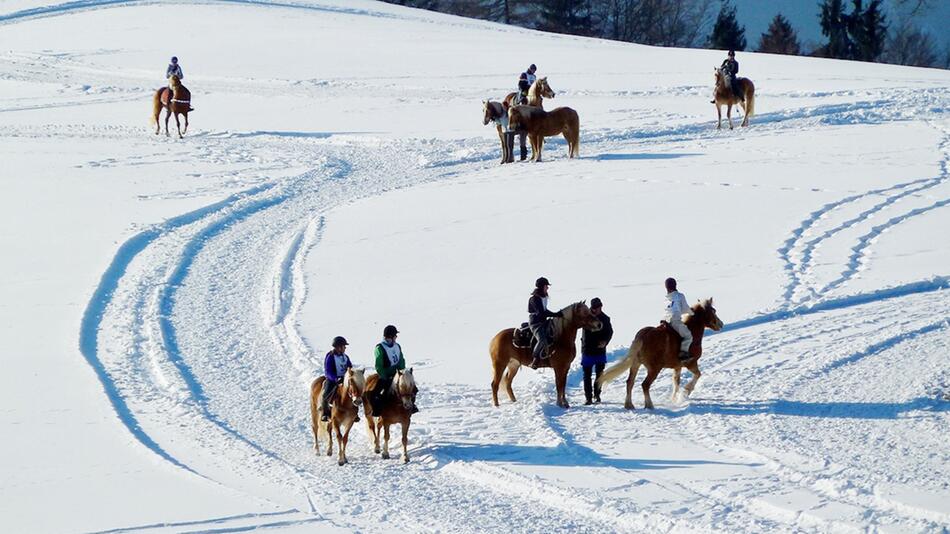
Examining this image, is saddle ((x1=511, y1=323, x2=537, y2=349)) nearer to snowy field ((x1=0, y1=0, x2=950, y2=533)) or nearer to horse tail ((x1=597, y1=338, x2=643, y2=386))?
snowy field ((x1=0, y1=0, x2=950, y2=533))

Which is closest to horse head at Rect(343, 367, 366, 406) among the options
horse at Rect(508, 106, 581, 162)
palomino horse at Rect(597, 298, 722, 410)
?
palomino horse at Rect(597, 298, 722, 410)

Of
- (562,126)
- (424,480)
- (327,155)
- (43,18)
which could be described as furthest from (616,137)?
(43,18)

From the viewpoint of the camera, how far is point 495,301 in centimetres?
1966

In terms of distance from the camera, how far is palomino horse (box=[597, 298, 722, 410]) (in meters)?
15.0

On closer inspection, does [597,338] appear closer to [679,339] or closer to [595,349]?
[595,349]

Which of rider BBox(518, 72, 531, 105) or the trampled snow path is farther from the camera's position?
rider BBox(518, 72, 531, 105)

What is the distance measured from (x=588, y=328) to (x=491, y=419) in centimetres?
163

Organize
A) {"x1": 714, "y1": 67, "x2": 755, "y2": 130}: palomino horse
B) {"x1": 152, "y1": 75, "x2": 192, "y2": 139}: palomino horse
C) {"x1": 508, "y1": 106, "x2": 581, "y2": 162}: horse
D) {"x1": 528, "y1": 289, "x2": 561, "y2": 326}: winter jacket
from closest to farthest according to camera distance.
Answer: {"x1": 528, "y1": 289, "x2": 561, "y2": 326}: winter jacket, {"x1": 508, "y1": 106, "x2": 581, "y2": 162}: horse, {"x1": 714, "y1": 67, "x2": 755, "y2": 130}: palomino horse, {"x1": 152, "y1": 75, "x2": 192, "y2": 139}: palomino horse

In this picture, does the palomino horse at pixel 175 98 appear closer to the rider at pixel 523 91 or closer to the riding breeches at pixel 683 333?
the rider at pixel 523 91

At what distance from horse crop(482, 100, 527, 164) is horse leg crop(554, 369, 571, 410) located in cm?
1419

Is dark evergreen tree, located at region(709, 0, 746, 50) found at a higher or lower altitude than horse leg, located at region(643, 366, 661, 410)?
higher

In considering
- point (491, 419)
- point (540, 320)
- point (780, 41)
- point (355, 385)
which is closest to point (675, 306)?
point (540, 320)

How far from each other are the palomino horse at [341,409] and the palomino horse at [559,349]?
2.21 meters

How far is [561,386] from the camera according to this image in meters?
15.2
